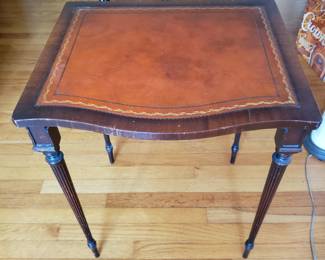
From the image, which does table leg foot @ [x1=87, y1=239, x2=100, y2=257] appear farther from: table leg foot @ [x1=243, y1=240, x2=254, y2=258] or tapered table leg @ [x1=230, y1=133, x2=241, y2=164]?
tapered table leg @ [x1=230, y1=133, x2=241, y2=164]

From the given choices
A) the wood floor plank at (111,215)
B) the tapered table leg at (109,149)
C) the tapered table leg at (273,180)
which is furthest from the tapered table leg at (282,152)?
the tapered table leg at (109,149)

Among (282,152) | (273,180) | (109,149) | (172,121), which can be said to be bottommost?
(109,149)

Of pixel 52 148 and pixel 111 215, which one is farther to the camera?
pixel 111 215

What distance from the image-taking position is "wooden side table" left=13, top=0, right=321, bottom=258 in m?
0.70

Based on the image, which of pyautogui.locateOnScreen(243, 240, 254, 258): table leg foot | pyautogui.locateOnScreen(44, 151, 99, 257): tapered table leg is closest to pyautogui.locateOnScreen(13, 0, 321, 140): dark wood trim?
pyautogui.locateOnScreen(44, 151, 99, 257): tapered table leg

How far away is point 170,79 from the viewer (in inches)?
30.5

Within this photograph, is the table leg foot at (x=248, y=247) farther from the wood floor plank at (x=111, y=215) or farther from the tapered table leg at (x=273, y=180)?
the wood floor plank at (x=111, y=215)

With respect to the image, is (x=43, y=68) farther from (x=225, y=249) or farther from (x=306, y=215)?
(x=306, y=215)

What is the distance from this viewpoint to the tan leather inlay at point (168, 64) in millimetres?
724

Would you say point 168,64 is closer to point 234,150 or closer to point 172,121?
point 172,121

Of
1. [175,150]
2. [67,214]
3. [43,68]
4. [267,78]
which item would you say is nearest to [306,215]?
[175,150]

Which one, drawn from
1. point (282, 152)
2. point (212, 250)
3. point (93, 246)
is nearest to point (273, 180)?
point (282, 152)

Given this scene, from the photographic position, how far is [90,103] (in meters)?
0.73

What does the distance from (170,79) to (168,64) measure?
0.20ft
